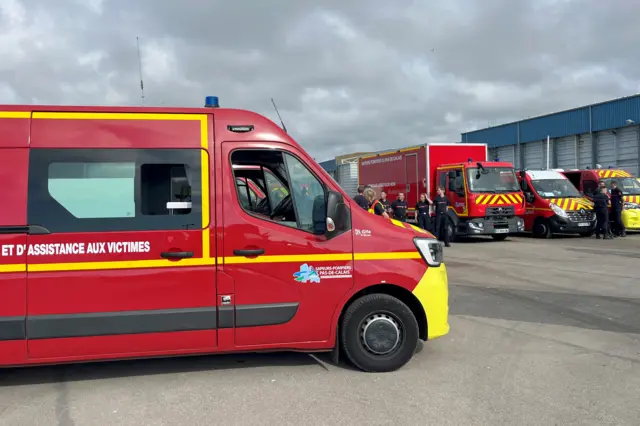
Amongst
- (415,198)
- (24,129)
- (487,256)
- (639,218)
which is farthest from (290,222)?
(639,218)

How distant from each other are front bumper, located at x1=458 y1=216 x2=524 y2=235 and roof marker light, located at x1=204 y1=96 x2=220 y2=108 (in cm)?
1273

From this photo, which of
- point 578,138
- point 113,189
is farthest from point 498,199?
point 578,138

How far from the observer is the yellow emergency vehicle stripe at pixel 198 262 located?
4.23 metres

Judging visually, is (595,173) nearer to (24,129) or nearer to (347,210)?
(347,210)

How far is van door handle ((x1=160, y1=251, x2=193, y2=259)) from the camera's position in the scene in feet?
14.5

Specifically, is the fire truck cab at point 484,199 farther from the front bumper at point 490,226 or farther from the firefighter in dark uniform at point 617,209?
the firefighter in dark uniform at point 617,209

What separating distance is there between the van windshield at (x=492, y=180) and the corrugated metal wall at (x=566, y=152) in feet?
62.9

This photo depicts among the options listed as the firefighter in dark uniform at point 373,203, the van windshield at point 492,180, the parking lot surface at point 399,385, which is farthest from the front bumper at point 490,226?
the parking lot surface at point 399,385

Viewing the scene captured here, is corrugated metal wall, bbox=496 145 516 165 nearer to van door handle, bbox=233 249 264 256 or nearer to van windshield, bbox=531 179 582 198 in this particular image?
van windshield, bbox=531 179 582 198

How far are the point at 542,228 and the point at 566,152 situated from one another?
60.5 ft

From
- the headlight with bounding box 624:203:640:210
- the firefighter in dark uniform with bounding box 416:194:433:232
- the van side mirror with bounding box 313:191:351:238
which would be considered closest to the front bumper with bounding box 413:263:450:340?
the van side mirror with bounding box 313:191:351:238

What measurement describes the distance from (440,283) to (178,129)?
280 cm

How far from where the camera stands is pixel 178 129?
4.57m

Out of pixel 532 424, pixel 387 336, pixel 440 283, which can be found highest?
pixel 440 283
